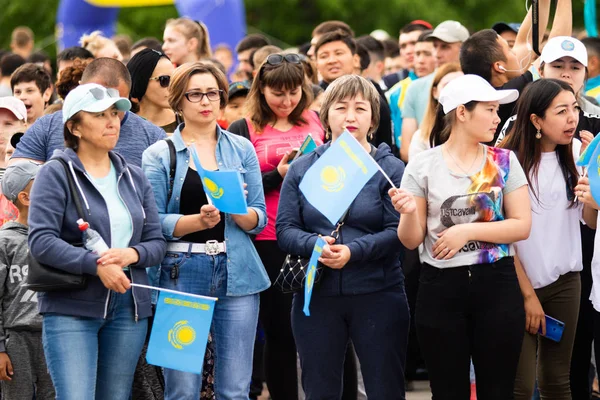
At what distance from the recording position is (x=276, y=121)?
7.02 metres

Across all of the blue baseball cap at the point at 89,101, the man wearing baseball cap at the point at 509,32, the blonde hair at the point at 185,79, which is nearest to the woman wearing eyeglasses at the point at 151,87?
the blonde hair at the point at 185,79

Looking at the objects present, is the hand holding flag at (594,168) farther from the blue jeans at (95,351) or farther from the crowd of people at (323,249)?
the blue jeans at (95,351)

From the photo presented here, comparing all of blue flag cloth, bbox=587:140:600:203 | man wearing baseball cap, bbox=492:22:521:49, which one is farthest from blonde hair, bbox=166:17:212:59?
blue flag cloth, bbox=587:140:600:203

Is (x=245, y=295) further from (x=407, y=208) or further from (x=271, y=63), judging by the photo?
(x=271, y=63)

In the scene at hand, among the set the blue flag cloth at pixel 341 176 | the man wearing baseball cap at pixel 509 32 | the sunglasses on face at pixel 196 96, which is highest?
the man wearing baseball cap at pixel 509 32

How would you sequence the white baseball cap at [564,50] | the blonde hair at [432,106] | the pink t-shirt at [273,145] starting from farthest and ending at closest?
1. the blonde hair at [432,106]
2. the pink t-shirt at [273,145]
3. the white baseball cap at [564,50]

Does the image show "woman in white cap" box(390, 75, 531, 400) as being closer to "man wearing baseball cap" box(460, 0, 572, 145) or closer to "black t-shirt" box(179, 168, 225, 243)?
"black t-shirt" box(179, 168, 225, 243)

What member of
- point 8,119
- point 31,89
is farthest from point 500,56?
point 31,89

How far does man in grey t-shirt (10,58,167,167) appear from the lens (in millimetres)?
6160

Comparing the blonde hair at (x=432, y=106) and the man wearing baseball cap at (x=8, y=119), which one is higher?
the blonde hair at (x=432, y=106)

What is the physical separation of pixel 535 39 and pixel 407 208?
227cm

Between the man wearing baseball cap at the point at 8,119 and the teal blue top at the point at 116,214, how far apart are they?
1.96 m

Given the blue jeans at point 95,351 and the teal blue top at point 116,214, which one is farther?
the teal blue top at point 116,214

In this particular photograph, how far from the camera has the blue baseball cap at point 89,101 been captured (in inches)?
213
